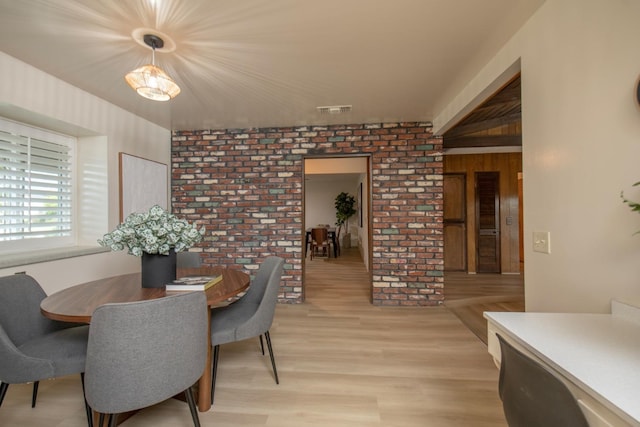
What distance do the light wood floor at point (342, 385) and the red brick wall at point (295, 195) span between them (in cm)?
69

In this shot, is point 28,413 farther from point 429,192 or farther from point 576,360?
point 429,192

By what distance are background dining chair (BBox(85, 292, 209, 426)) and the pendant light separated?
4.19 feet

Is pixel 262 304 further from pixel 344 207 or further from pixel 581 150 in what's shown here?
pixel 344 207

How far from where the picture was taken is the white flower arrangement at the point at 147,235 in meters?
1.68

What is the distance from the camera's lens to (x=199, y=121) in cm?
341

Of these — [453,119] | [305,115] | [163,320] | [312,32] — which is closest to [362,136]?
[305,115]

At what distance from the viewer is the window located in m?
2.18

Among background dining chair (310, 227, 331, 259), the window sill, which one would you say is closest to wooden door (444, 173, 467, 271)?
background dining chair (310, 227, 331, 259)

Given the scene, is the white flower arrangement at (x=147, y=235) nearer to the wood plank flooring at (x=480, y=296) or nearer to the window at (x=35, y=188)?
the window at (x=35, y=188)

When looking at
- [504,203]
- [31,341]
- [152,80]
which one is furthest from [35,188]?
[504,203]

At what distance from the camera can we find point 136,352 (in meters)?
1.11

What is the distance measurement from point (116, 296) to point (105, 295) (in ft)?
0.27

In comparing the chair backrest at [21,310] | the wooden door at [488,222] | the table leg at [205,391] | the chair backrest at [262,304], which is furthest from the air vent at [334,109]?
the wooden door at [488,222]

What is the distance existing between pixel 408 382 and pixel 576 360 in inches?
54.7
